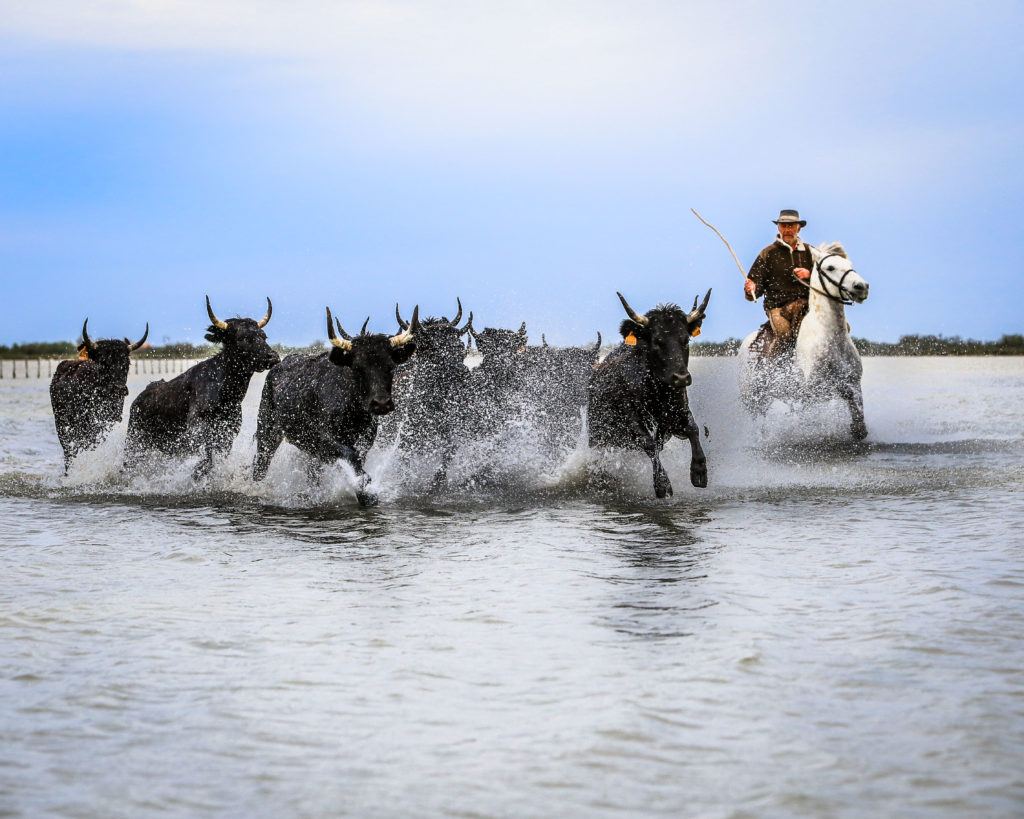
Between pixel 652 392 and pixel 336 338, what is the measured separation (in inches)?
120

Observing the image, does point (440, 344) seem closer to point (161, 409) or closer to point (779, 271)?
point (161, 409)

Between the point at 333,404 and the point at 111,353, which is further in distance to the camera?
the point at 111,353

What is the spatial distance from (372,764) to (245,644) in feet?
5.80

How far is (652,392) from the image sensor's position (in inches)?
428

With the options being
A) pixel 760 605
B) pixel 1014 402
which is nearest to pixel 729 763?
pixel 760 605

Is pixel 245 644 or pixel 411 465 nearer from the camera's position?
pixel 245 644

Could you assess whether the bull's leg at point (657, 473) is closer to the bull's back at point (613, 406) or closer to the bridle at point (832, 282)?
the bull's back at point (613, 406)

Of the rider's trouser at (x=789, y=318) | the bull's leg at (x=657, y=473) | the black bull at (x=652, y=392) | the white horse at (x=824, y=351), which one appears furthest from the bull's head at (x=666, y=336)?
the rider's trouser at (x=789, y=318)

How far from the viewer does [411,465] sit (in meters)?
11.9

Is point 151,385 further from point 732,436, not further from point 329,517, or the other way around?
point 732,436

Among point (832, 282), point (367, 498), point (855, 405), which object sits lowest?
point (367, 498)

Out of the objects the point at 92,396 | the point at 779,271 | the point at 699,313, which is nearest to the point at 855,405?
the point at 779,271

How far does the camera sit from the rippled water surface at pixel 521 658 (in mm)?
3744

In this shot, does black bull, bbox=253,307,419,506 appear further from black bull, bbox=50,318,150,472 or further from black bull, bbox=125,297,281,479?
black bull, bbox=50,318,150,472
